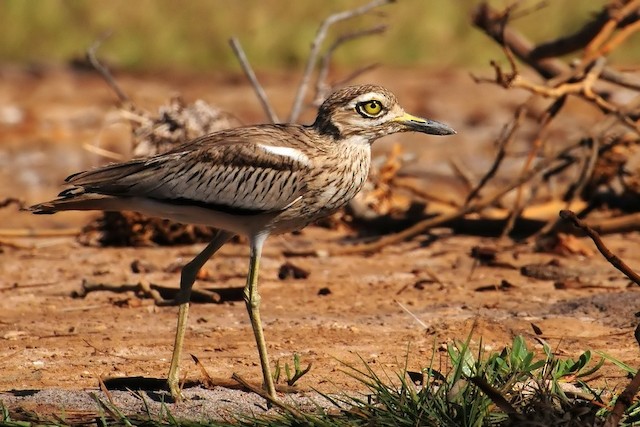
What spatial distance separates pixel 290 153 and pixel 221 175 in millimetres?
306

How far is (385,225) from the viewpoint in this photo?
7871 millimetres

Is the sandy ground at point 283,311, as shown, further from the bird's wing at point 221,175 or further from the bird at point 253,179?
the bird's wing at point 221,175

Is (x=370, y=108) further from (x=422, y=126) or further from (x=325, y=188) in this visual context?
(x=325, y=188)

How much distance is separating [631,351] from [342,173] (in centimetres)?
141

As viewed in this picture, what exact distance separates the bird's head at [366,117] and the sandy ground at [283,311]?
900 millimetres

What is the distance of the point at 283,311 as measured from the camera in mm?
5797

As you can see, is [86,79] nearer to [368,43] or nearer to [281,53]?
[281,53]

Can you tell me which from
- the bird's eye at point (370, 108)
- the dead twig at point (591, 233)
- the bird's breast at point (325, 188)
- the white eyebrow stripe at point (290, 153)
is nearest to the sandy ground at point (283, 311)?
the bird's breast at point (325, 188)

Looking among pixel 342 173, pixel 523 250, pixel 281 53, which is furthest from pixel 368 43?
pixel 342 173

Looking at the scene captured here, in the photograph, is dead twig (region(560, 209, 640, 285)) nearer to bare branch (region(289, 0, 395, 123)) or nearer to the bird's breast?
the bird's breast

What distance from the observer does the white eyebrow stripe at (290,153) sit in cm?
484

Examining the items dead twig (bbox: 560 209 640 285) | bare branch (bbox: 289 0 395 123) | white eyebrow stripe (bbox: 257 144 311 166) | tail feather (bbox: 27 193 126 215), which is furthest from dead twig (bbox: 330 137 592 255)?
dead twig (bbox: 560 209 640 285)

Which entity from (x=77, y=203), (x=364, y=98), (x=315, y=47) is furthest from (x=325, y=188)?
(x=315, y=47)

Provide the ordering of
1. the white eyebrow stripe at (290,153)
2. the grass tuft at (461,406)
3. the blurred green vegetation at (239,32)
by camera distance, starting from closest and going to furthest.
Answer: the grass tuft at (461,406), the white eyebrow stripe at (290,153), the blurred green vegetation at (239,32)
